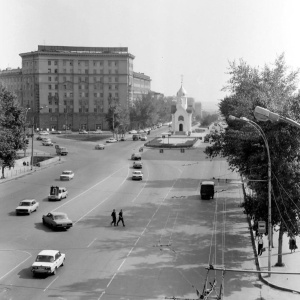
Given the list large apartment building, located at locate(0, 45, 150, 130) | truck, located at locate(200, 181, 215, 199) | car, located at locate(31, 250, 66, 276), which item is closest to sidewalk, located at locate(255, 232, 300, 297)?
car, located at locate(31, 250, 66, 276)

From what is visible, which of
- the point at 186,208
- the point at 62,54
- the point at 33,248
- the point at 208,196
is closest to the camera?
the point at 33,248

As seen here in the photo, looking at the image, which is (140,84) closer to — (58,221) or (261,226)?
(58,221)

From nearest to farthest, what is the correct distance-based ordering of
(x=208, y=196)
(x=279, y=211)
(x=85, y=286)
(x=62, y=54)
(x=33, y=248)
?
(x=85, y=286)
(x=279, y=211)
(x=33, y=248)
(x=208, y=196)
(x=62, y=54)

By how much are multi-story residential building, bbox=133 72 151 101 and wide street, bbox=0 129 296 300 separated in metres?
112

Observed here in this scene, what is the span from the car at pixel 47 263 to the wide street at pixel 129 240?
1.27 feet

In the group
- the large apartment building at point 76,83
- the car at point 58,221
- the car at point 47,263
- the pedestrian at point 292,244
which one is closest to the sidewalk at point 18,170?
the car at point 58,221

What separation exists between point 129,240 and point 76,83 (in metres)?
116

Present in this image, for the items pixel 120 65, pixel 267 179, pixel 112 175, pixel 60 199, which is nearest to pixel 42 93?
pixel 120 65

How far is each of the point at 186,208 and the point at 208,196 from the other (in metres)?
5.16

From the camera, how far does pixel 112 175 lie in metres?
64.4

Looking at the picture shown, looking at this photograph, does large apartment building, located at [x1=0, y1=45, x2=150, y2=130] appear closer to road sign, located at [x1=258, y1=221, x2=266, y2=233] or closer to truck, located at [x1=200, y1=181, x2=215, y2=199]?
truck, located at [x1=200, y1=181, x2=215, y2=199]

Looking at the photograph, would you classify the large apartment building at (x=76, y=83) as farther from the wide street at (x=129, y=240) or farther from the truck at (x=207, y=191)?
the truck at (x=207, y=191)

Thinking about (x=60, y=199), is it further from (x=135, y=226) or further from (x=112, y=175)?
(x=112, y=175)

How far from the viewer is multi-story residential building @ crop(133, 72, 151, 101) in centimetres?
17375
